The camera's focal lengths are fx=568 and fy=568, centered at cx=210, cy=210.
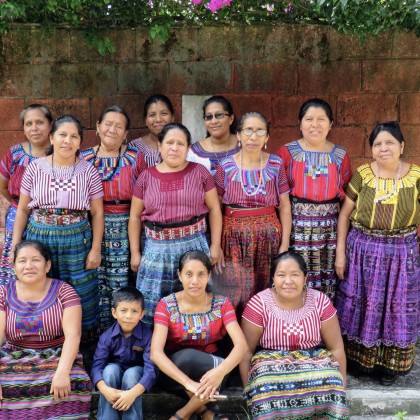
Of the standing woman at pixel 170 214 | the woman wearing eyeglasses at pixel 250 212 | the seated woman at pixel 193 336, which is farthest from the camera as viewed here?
the woman wearing eyeglasses at pixel 250 212

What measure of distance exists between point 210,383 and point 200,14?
9.19 ft

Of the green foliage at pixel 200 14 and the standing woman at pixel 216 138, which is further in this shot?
the standing woman at pixel 216 138

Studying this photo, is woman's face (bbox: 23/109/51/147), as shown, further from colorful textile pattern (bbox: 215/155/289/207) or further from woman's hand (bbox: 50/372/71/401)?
woman's hand (bbox: 50/372/71/401)

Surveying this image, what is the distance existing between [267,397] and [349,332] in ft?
3.08

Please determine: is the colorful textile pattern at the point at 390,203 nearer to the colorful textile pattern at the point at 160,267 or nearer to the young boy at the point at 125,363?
the colorful textile pattern at the point at 160,267

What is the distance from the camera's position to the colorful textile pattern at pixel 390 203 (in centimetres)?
382

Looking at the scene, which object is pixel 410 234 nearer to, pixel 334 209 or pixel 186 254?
pixel 334 209

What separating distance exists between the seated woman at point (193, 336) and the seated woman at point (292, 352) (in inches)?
7.2

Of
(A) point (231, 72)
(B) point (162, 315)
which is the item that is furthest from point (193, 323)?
(A) point (231, 72)

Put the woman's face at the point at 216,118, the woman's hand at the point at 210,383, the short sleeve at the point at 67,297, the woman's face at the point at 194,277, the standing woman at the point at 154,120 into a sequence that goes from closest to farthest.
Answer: the woman's hand at the point at 210,383 < the woman's face at the point at 194,277 < the short sleeve at the point at 67,297 < the woman's face at the point at 216,118 < the standing woman at the point at 154,120

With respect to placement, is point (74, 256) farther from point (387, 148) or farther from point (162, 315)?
point (387, 148)

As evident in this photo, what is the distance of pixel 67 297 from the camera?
12.2 ft

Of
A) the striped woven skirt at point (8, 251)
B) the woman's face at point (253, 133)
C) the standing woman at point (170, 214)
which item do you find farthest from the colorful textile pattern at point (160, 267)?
the striped woven skirt at point (8, 251)

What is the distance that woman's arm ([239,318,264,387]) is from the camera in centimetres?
367
